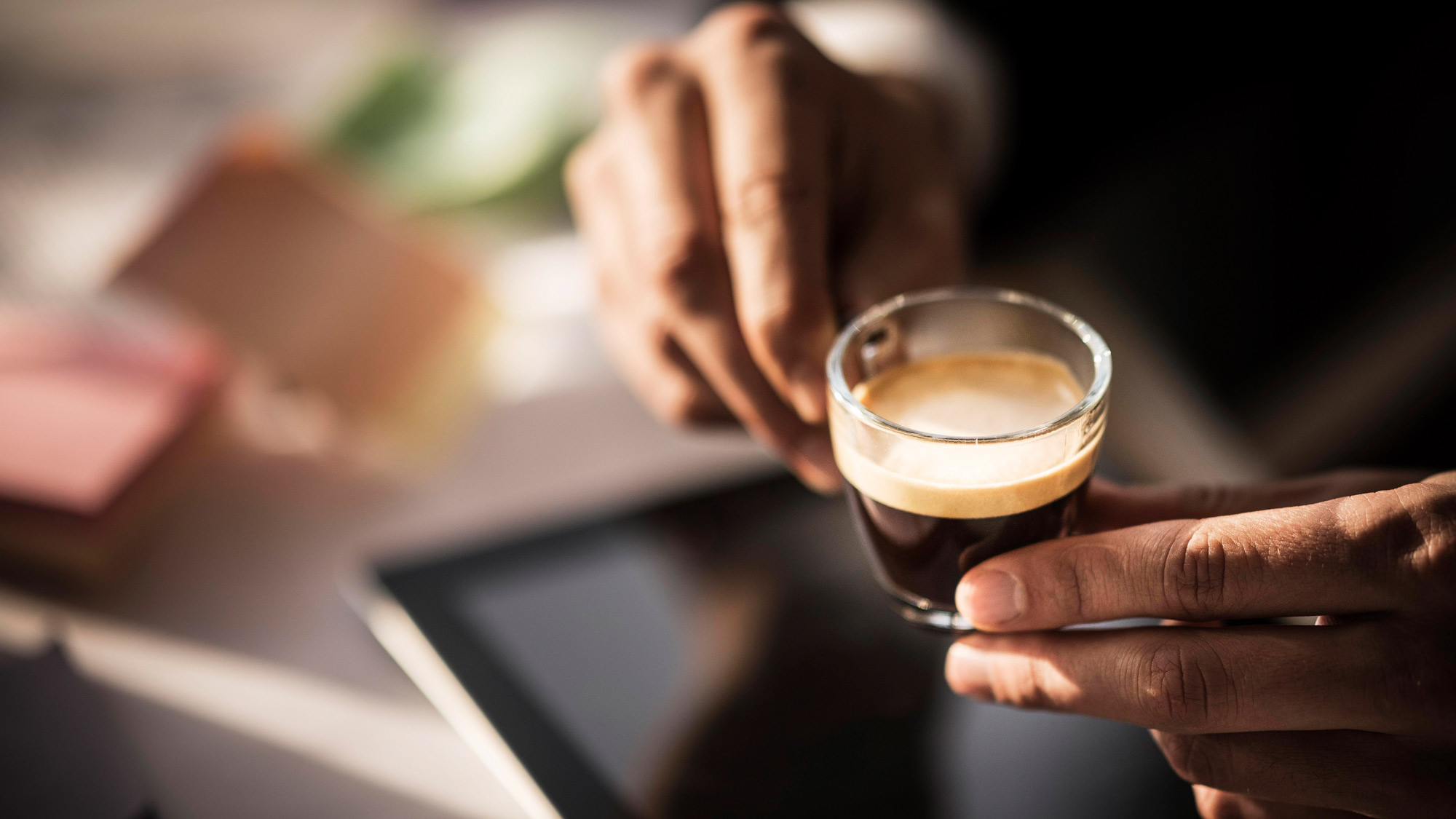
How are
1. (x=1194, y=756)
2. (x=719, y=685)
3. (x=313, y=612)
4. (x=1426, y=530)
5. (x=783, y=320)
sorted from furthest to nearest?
(x=313, y=612) → (x=719, y=685) → (x=783, y=320) → (x=1194, y=756) → (x=1426, y=530)

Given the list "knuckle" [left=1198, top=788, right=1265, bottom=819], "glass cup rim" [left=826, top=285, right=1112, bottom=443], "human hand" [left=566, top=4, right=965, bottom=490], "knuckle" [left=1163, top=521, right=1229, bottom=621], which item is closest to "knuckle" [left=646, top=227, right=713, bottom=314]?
"human hand" [left=566, top=4, right=965, bottom=490]

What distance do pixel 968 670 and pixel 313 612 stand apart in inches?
27.6

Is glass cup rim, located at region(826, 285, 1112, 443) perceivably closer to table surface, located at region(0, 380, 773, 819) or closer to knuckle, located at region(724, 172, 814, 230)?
knuckle, located at region(724, 172, 814, 230)

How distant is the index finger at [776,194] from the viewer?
0.78 meters

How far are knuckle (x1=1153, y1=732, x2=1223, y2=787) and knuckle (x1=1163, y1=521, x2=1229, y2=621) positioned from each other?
0.12 m

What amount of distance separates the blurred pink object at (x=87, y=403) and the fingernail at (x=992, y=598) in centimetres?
88

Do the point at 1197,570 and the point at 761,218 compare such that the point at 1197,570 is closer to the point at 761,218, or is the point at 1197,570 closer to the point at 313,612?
the point at 761,218

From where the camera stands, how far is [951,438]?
0.61 m

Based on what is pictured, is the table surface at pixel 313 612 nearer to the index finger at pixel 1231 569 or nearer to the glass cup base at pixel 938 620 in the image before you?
the glass cup base at pixel 938 620

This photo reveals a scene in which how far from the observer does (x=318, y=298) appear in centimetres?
116

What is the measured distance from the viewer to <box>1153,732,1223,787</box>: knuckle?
66 centimetres

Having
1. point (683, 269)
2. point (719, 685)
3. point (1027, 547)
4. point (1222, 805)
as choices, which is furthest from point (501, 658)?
point (1222, 805)

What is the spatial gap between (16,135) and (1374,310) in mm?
2677

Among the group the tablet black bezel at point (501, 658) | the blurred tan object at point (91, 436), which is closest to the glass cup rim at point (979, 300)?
the tablet black bezel at point (501, 658)
